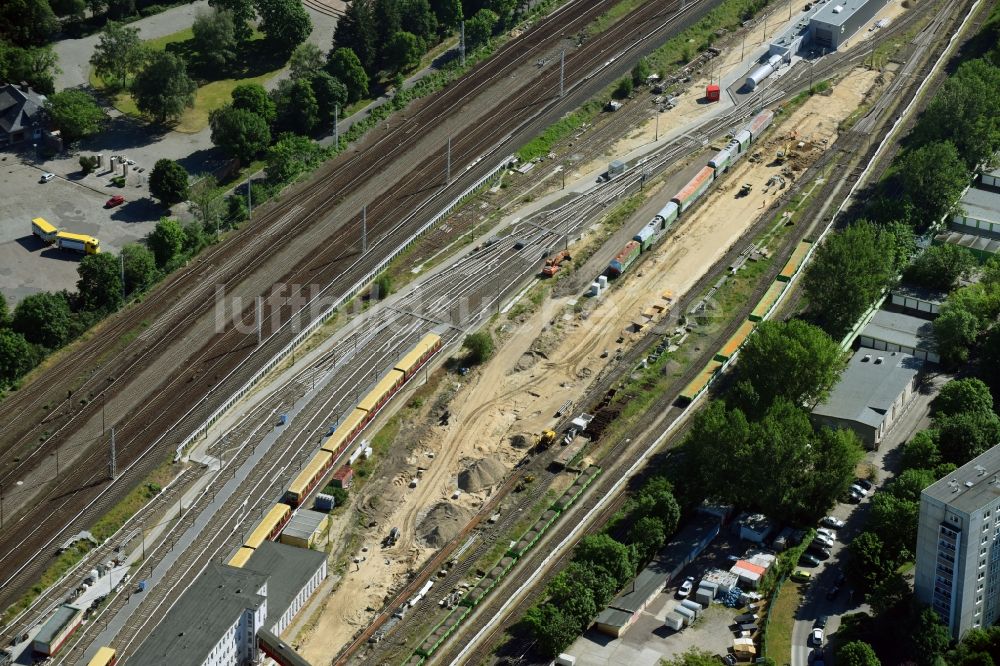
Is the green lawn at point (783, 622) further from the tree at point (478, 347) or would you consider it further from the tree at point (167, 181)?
the tree at point (167, 181)

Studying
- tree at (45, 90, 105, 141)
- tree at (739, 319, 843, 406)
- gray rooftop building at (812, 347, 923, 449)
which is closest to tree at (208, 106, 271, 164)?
tree at (45, 90, 105, 141)

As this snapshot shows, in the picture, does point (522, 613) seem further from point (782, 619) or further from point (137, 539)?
point (137, 539)

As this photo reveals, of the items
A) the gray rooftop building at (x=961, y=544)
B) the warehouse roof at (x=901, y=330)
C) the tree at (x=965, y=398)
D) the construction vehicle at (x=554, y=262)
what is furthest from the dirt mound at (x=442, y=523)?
the warehouse roof at (x=901, y=330)

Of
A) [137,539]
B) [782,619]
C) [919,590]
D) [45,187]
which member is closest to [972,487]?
[919,590]

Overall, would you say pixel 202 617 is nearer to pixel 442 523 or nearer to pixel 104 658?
pixel 104 658

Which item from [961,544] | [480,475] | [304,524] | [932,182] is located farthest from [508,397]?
[932,182]

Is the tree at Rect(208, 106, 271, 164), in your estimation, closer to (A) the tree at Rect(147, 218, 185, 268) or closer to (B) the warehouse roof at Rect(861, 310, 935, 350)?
(A) the tree at Rect(147, 218, 185, 268)
